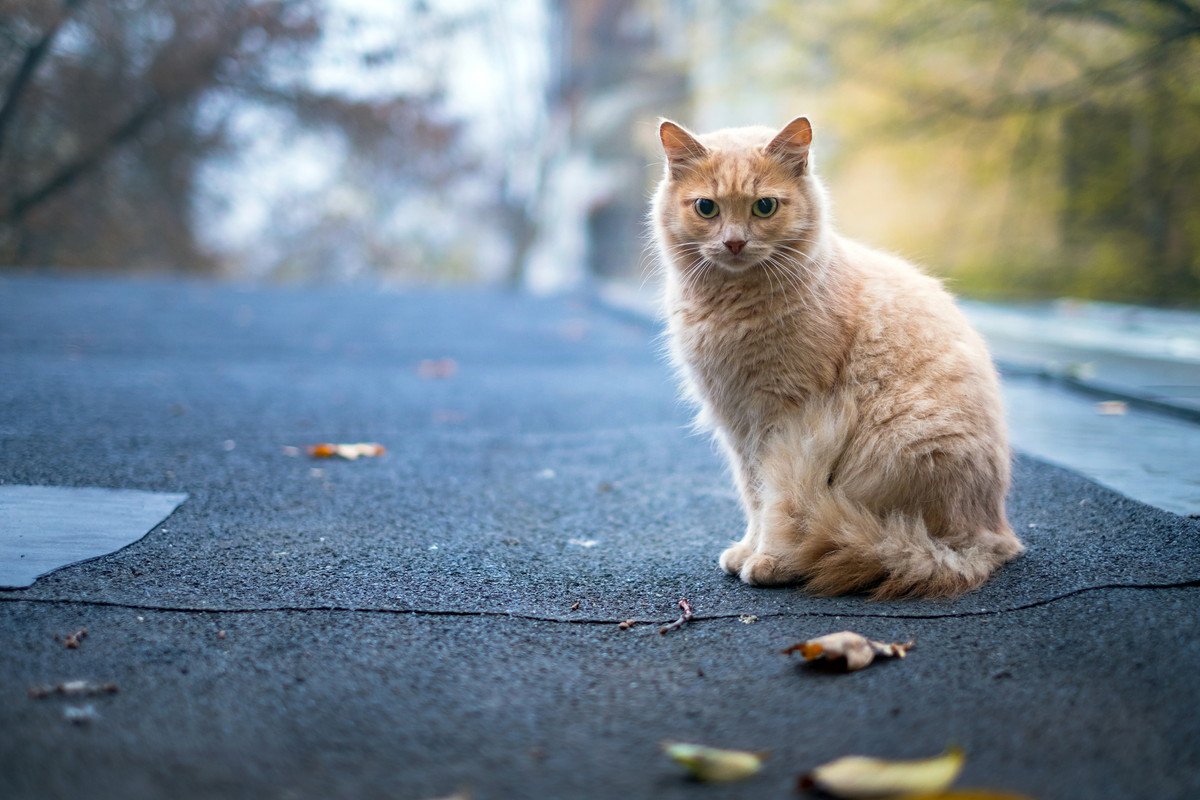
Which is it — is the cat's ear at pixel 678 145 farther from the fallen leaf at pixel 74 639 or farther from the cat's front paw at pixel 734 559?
the fallen leaf at pixel 74 639

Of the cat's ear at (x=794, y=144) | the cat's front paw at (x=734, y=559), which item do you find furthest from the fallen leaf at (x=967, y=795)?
the cat's ear at (x=794, y=144)

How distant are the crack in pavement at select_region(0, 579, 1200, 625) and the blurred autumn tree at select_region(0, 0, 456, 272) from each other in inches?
311

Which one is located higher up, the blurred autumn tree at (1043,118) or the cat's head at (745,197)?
the blurred autumn tree at (1043,118)

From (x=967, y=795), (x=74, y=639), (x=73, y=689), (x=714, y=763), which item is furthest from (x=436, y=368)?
(x=967, y=795)

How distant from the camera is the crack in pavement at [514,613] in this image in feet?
5.39

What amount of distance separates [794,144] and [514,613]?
1.26 meters

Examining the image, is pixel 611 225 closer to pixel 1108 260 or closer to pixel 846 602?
pixel 1108 260

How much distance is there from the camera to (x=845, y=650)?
4.83 feet

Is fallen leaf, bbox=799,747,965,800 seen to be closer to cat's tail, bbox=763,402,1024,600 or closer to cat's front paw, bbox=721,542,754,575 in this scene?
cat's tail, bbox=763,402,1024,600

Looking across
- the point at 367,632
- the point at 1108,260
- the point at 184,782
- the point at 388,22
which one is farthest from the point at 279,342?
the point at 388,22

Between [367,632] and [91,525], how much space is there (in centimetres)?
84

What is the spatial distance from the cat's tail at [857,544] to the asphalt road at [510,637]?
0.19ft

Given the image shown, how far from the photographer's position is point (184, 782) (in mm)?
1110

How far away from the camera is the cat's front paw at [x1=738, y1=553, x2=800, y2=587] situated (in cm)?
194
